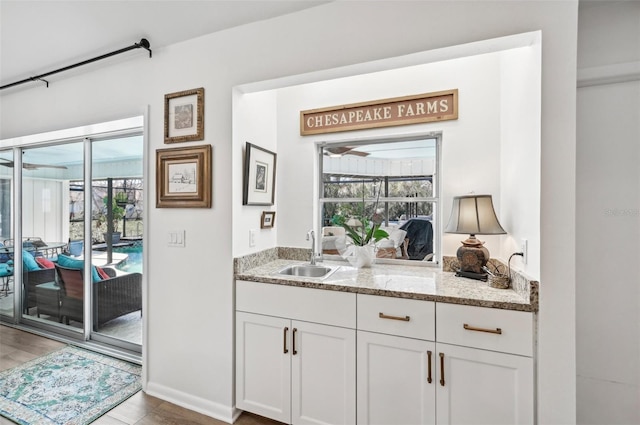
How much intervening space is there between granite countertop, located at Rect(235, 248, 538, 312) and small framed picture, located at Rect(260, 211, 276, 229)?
10.8 inches

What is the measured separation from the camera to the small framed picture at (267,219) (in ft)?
7.44

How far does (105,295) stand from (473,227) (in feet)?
10.5

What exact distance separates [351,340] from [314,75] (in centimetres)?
153

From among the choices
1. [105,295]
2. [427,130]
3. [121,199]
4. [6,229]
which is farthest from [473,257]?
[6,229]

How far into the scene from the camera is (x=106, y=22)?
1958 mm

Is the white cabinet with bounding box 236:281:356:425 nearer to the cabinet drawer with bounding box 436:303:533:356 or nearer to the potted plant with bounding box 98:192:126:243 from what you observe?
the cabinet drawer with bounding box 436:303:533:356

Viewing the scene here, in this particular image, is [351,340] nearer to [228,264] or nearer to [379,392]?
[379,392]

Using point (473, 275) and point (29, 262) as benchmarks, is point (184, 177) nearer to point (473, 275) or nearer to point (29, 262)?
point (473, 275)

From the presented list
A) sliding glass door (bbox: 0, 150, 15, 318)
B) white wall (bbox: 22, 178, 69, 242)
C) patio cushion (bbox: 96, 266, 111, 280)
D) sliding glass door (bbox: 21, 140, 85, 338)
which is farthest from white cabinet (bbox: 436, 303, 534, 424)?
sliding glass door (bbox: 0, 150, 15, 318)

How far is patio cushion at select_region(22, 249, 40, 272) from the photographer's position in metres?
3.20

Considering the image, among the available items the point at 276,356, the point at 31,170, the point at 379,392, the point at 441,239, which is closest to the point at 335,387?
the point at 379,392

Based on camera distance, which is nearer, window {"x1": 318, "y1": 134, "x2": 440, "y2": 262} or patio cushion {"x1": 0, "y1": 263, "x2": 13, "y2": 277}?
window {"x1": 318, "y1": 134, "x2": 440, "y2": 262}

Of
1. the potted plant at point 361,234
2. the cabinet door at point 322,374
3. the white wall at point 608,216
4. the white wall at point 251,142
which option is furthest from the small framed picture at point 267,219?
the white wall at point 608,216

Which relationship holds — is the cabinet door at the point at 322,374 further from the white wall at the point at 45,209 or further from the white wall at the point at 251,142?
the white wall at the point at 45,209
